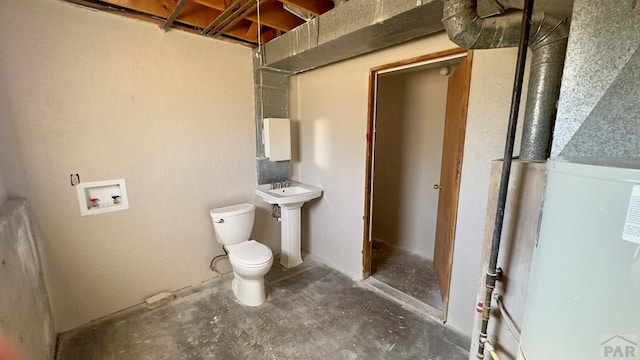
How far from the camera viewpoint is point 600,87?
73cm

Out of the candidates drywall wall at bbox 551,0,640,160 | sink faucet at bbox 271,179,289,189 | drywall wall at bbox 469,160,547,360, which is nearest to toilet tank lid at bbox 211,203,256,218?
sink faucet at bbox 271,179,289,189

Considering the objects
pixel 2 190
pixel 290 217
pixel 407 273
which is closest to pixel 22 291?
pixel 2 190

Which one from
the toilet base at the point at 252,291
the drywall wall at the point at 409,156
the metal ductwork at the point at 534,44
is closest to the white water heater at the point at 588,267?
the metal ductwork at the point at 534,44

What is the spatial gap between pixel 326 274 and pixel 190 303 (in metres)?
1.23

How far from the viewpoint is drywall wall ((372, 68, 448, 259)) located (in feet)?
8.92

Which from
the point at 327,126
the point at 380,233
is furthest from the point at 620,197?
the point at 380,233

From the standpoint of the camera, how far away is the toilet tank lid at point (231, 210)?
7.31ft

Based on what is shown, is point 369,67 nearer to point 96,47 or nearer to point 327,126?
point 327,126

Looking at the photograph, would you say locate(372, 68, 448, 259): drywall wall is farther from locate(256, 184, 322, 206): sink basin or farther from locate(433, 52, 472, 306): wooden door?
locate(256, 184, 322, 206): sink basin

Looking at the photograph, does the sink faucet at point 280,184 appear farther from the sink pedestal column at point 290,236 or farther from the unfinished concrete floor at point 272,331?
the unfinished concrete floor at point 272,331

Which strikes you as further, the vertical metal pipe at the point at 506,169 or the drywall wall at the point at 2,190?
the drywall wall at the point at 2,190

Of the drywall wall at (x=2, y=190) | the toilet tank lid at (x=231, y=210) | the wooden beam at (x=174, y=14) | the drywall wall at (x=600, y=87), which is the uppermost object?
the wooden beam at (x=174, y=14)

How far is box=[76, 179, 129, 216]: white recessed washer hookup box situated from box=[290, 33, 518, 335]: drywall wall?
163 centimetres

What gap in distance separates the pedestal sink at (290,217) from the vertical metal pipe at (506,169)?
1722mm
